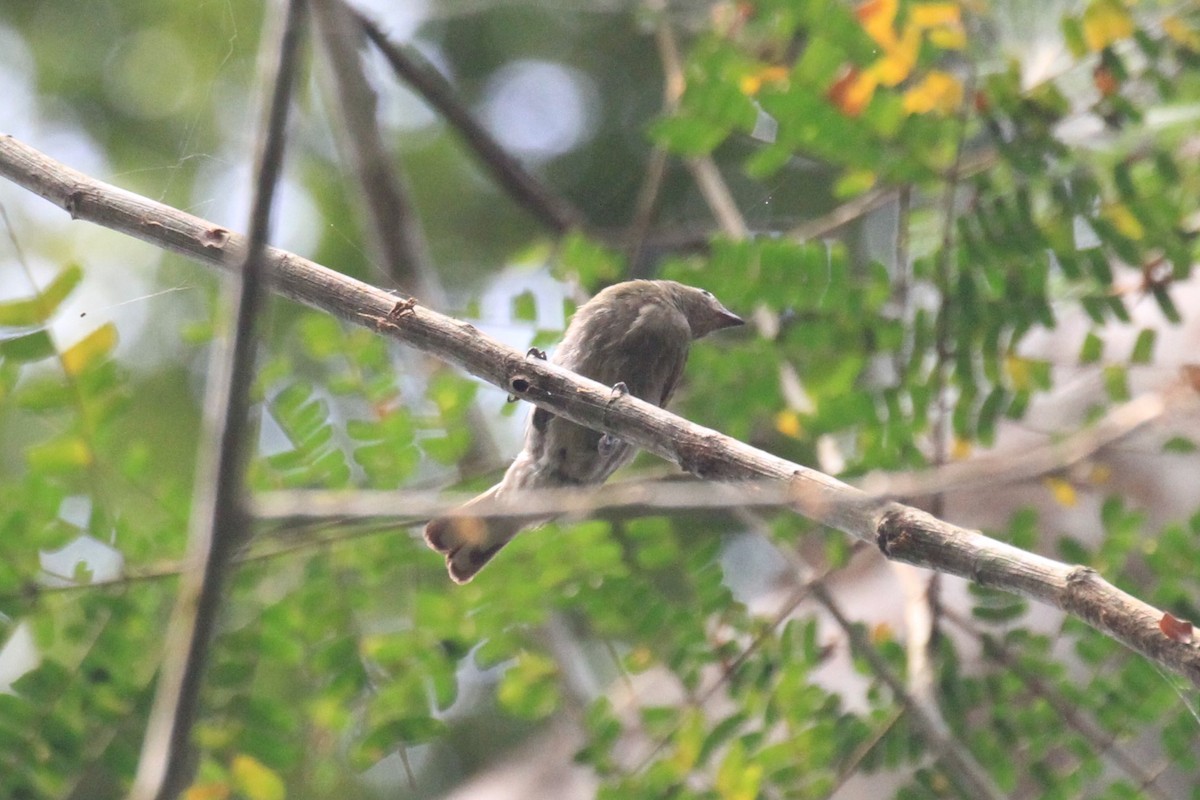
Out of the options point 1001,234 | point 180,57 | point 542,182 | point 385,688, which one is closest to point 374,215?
point 542,182

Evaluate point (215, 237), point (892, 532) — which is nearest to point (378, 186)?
point (215, 237)

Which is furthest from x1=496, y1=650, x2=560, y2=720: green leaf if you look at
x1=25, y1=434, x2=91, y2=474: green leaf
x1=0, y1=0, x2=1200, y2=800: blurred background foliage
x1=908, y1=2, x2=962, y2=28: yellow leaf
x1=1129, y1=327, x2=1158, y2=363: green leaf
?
x1=908, y1=2, x2=962, y2=28: yellow leaf

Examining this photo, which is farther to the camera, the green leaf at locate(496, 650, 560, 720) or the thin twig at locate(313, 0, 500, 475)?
the thin twig at locate(313, 0, 500, 475)

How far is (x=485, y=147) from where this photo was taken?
521 cm

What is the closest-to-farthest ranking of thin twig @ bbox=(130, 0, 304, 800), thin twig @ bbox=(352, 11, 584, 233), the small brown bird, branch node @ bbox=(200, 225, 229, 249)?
thin twig @ bbox=(130, 0, 304, 800), branch node @ bbox=(200, 225, 229, 249), the small brown bird, thin twig @ bbox=(352, 11, 584, 233)

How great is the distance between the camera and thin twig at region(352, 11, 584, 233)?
4973 millimetres

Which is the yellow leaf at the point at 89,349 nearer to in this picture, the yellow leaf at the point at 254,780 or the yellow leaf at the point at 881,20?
the yellow leaf at the point at 254,780

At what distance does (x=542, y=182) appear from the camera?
569cm

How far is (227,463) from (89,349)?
170 cm

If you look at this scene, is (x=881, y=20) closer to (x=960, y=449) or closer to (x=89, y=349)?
(x=960, y=449)

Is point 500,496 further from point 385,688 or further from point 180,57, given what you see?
point 180,57

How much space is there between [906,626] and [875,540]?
2.77m

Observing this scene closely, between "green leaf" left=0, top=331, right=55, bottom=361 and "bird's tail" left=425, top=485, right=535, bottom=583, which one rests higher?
"green leaf" left=0, top=331, right=55, bottom=361

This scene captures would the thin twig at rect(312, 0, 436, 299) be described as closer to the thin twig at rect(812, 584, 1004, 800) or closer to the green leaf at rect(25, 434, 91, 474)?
the green leaf at rect(25, 434, 91, 474)
